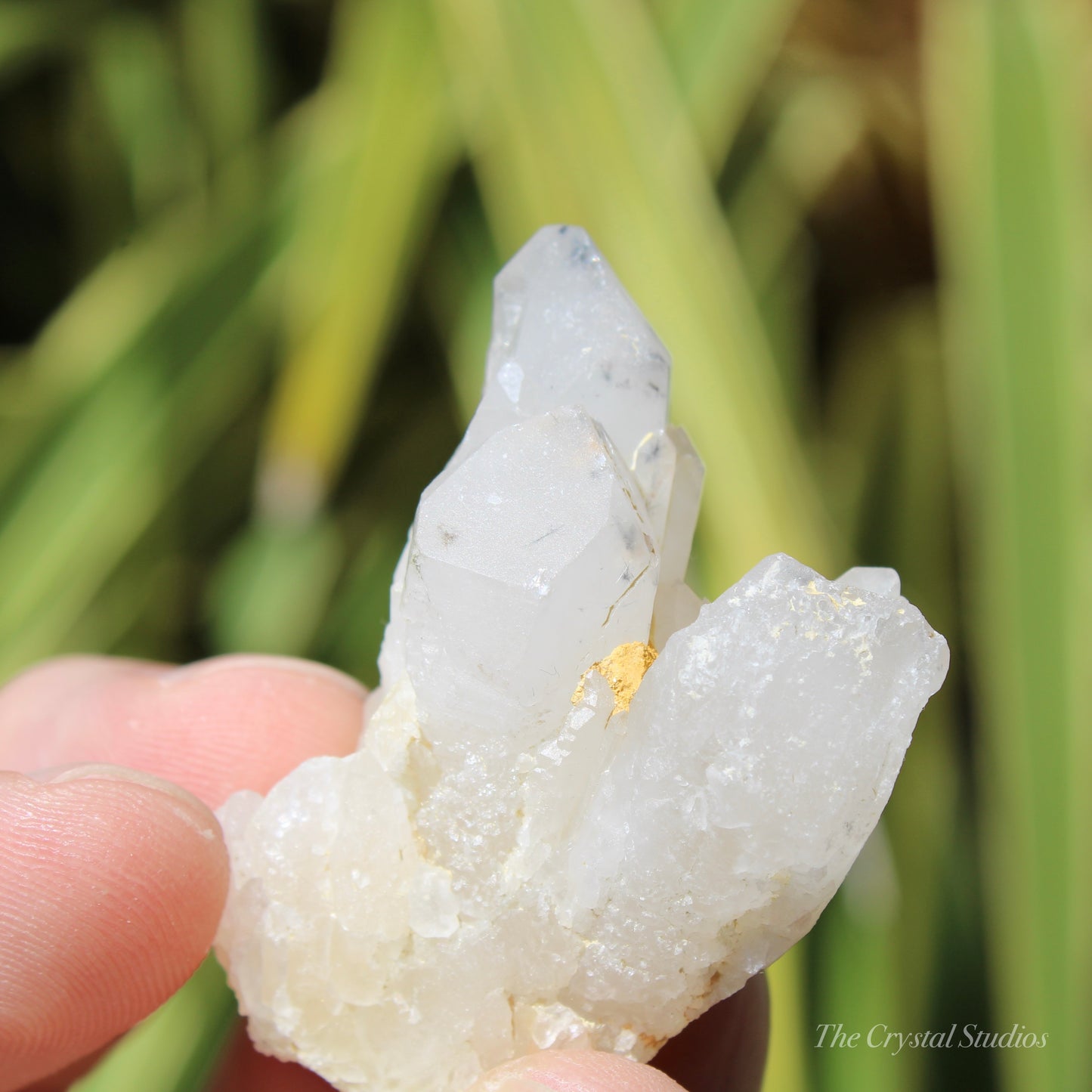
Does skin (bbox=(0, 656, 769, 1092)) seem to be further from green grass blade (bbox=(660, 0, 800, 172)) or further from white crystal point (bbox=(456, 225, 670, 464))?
green grass blade (bbox=(660, 0, 800, 172))

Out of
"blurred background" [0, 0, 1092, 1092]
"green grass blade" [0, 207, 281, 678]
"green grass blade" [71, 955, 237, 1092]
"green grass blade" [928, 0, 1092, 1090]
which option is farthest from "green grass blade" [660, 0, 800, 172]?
"green grass blade" [71, 955, 237, 1092]

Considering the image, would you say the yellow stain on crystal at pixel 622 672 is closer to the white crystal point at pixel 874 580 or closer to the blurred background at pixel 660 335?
the white crystal point at pixel 874 580

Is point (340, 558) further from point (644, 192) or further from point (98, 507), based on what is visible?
point (644, 192)

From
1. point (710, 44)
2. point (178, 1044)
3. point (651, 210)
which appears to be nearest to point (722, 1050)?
point (178, 1044)

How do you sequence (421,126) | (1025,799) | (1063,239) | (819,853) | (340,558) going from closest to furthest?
1. (819,853)
2. (1025,799)
3. (1063,239)
4. (421,126)
5. (340,558)

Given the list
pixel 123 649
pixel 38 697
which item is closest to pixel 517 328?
pixel 38 697

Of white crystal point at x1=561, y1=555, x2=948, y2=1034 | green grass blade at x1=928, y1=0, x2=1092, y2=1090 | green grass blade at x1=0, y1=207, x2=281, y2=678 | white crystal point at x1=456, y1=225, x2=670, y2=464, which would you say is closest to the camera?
white crystal point at x1=561, y1=555, x2=948, y2=1034
